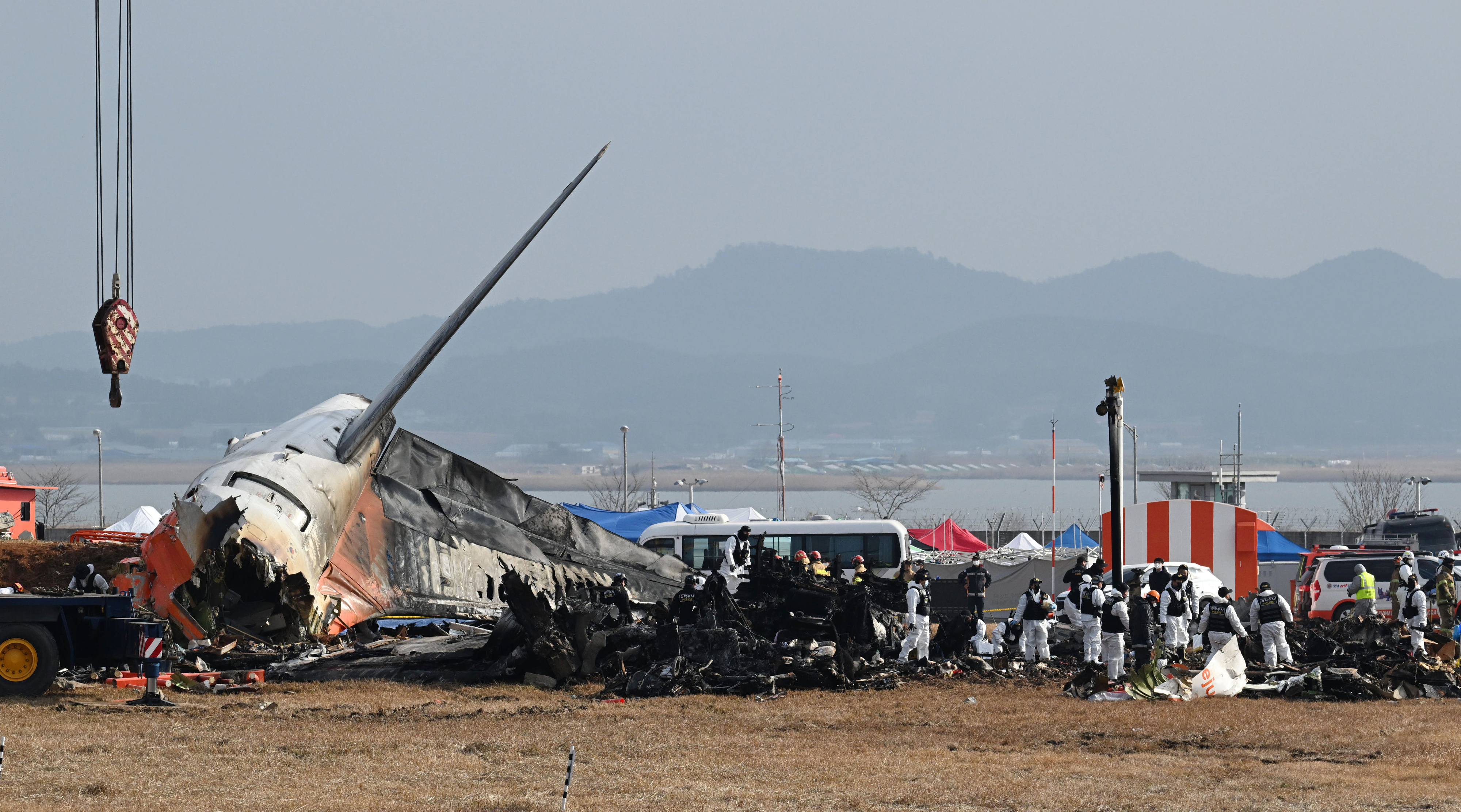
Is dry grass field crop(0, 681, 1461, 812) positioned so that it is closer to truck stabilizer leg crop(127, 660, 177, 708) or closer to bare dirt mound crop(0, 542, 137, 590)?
truck stabilizer leg crop(127, 660, 177, 708)

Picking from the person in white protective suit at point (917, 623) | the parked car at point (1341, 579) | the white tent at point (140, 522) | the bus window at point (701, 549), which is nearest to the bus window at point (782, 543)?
the bus window at point (701, 549)

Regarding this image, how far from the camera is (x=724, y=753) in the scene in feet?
46.5

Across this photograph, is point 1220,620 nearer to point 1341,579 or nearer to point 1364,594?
point 1364,594

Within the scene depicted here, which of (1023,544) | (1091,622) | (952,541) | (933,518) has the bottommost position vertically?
(933,518)

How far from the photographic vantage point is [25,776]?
40.4ft

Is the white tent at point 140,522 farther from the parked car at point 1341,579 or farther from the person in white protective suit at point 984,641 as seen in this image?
the parked car at point 1341,579

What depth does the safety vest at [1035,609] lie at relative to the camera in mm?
22344

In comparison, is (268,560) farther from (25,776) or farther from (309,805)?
(309,805)

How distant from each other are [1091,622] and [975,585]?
7943 mm

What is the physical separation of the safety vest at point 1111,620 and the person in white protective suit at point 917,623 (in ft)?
9.72

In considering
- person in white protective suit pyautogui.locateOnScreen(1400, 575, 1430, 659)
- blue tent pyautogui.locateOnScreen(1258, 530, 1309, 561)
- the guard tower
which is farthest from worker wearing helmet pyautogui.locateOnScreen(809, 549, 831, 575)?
the guard tower

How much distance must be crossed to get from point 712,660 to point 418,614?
28.3ft

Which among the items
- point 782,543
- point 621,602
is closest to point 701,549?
point 782,543

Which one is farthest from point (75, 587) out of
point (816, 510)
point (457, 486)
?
point (816, 510)
